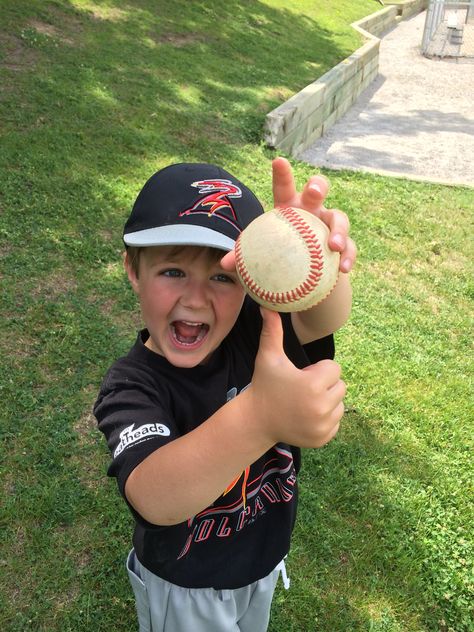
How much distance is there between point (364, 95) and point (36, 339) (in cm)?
1031

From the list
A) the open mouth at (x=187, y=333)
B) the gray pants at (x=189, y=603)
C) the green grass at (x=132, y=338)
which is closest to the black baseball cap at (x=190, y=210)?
the open mouth at (x=187, y=333)

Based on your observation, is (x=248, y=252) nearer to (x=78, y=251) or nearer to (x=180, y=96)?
(x=78, y=251)

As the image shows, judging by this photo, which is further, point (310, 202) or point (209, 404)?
point (209, 404)

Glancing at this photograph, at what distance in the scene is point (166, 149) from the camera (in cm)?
598

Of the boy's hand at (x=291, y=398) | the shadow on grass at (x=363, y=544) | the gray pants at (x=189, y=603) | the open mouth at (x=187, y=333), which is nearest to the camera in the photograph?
the boy's hand at (x=291, y=398)

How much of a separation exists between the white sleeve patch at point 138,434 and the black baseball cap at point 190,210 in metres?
0.41

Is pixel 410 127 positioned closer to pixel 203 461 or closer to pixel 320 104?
pixel 320 104

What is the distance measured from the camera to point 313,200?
4.25 feet

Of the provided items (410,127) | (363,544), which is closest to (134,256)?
(363,544)

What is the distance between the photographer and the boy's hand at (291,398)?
1.10 metres

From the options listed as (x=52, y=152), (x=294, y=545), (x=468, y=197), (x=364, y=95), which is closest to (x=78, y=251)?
(x=52, y=152)

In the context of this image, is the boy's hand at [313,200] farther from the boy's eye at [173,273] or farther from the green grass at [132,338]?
the green grass at [132,338]

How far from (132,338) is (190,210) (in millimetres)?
2473

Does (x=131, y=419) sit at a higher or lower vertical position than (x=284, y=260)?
lower
